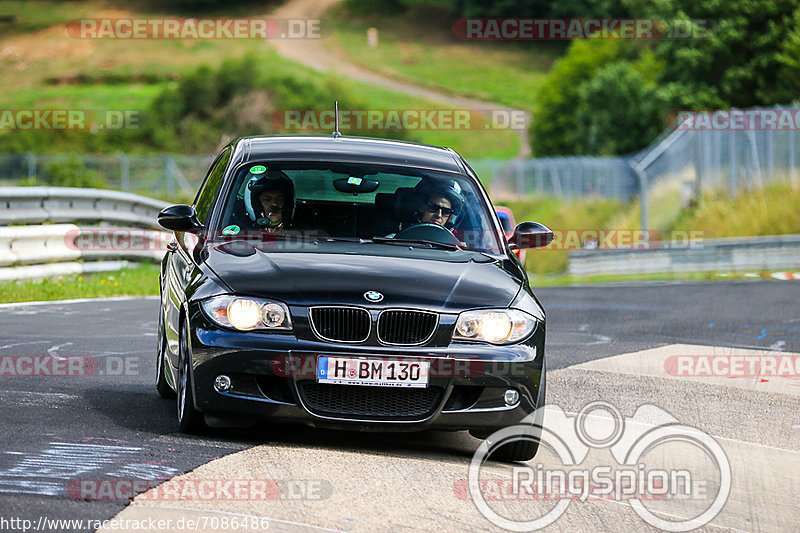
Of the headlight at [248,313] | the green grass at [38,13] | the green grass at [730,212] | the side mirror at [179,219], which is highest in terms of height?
the green grass at [38,13]

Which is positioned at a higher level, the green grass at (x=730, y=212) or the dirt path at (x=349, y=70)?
the dirt path at (x=349, y=70)

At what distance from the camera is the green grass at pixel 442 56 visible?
118575 millimetres

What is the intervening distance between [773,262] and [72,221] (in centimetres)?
1216

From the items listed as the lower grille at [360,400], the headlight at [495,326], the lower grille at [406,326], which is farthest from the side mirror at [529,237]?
the lower grille at [360,400]

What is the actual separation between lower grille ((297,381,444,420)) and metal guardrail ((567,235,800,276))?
18.3m

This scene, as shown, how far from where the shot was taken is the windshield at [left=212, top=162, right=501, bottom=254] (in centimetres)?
811

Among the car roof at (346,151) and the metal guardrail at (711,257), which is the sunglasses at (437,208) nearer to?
the car roof at (346,151)

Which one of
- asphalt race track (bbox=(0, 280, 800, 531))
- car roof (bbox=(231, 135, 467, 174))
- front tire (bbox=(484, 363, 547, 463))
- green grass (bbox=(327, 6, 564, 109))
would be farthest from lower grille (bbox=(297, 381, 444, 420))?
green grass (bbox=(327, 6, 564, 109))

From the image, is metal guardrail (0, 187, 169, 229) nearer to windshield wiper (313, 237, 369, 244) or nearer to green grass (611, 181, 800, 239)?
windshield wiper (313, 237, 369, 244)

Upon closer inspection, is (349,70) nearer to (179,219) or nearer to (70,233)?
(70,233)

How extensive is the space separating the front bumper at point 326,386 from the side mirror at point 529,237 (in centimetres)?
154

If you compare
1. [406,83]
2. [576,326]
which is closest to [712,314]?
[576,326]

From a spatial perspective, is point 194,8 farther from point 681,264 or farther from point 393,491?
point 393,491

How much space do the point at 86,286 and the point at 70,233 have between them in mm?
799
